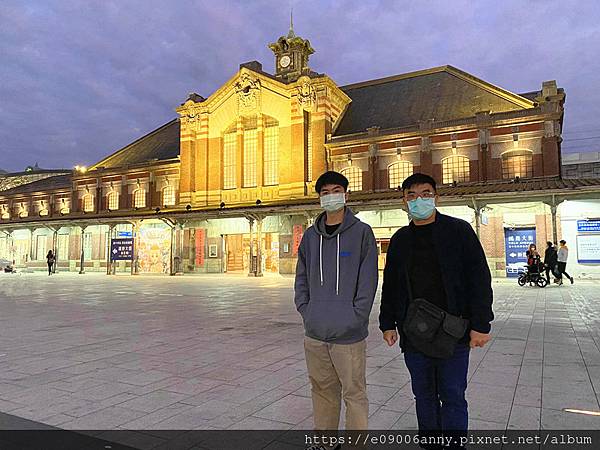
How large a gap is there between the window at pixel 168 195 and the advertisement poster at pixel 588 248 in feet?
80.4

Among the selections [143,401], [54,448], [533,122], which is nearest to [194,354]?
[143,401]

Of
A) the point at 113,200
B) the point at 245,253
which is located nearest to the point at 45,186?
the point at 113,200

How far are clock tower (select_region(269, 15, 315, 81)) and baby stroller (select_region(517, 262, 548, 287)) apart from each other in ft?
75.9

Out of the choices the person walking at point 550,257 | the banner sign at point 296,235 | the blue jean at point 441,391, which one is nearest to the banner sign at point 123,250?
the banner sign at point 296,235

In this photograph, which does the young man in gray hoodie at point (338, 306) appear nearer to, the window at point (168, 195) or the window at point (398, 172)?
the window at point (398, 172)

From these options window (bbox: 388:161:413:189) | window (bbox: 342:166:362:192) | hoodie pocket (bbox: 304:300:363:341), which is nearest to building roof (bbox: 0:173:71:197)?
window (bbox: 342:166:362:192)

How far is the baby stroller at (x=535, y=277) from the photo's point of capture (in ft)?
51.7

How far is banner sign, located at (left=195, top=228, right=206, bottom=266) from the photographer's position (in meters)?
28.2

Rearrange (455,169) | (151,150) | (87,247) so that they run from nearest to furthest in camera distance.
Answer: (455,169) → (87,247) → (151,150)

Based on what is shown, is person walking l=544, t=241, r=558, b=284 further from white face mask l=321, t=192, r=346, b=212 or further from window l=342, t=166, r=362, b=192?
white face mask l=321, t=192, r=346, b=212

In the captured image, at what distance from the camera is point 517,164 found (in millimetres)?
22188

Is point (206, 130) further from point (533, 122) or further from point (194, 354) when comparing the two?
point (194, 354)

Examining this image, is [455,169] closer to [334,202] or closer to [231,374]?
[231,374]

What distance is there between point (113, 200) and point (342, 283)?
34.8 meters
